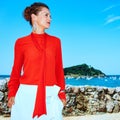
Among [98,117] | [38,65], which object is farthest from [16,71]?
[98,117]

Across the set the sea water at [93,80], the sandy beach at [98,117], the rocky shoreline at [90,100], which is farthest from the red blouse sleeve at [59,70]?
the sea water at [93,80]

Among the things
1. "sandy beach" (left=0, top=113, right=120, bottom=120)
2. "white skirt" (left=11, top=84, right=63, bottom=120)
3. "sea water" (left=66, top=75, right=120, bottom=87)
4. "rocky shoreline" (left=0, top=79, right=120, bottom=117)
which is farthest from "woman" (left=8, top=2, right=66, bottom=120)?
"sea water" (left=66, top=75, right=120, bottom=87)

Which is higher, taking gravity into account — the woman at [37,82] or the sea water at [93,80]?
the sea water at [93,80]

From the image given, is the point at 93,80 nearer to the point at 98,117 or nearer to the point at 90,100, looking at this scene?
the point at 90,100

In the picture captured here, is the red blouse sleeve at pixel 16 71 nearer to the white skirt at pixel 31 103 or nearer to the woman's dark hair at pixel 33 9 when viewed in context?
the white skirt at pixel 31 103

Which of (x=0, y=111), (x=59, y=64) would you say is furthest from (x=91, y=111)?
(x=59, y=64)

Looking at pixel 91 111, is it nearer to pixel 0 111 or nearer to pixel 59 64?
pixel 0 111

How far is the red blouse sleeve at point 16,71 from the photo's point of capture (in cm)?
238

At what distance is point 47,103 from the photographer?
229 cm

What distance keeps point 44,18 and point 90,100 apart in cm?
422

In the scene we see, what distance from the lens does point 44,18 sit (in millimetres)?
2416

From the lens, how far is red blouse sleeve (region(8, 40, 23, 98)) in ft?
7.82

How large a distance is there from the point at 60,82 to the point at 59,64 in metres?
0.12

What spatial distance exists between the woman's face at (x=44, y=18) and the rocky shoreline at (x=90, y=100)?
13.1 feet
